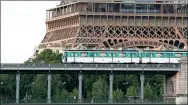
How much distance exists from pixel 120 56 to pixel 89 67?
47.5ft

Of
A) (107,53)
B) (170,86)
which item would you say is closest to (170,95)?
(170,86)

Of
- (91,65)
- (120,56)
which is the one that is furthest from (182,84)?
(120,56)

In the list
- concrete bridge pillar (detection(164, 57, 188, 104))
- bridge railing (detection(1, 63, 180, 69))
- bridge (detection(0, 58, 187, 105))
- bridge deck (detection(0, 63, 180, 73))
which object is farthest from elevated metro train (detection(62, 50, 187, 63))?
bridge deck (detection(0, 63, 180, 73))

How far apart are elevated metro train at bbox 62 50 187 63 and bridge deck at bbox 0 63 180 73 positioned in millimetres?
10905

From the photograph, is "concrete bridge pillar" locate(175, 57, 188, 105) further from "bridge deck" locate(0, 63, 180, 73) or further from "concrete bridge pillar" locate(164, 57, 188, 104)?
"bridge deck" locate(0, 63, 180, 73)

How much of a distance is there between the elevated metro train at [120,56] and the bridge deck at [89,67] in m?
10.9

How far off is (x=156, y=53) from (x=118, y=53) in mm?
5767

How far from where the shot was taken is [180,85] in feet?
592

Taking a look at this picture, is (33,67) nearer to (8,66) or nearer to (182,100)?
(8,66)

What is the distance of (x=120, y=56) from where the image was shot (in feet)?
634

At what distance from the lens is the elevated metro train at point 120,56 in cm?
19250

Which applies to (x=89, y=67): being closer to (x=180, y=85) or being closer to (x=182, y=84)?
(x=180, y=85)

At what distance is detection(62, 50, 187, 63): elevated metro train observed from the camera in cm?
19250

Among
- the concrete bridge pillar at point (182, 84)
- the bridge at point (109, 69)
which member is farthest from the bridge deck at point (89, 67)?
the concrete bridge pillar at point (182, 84)
